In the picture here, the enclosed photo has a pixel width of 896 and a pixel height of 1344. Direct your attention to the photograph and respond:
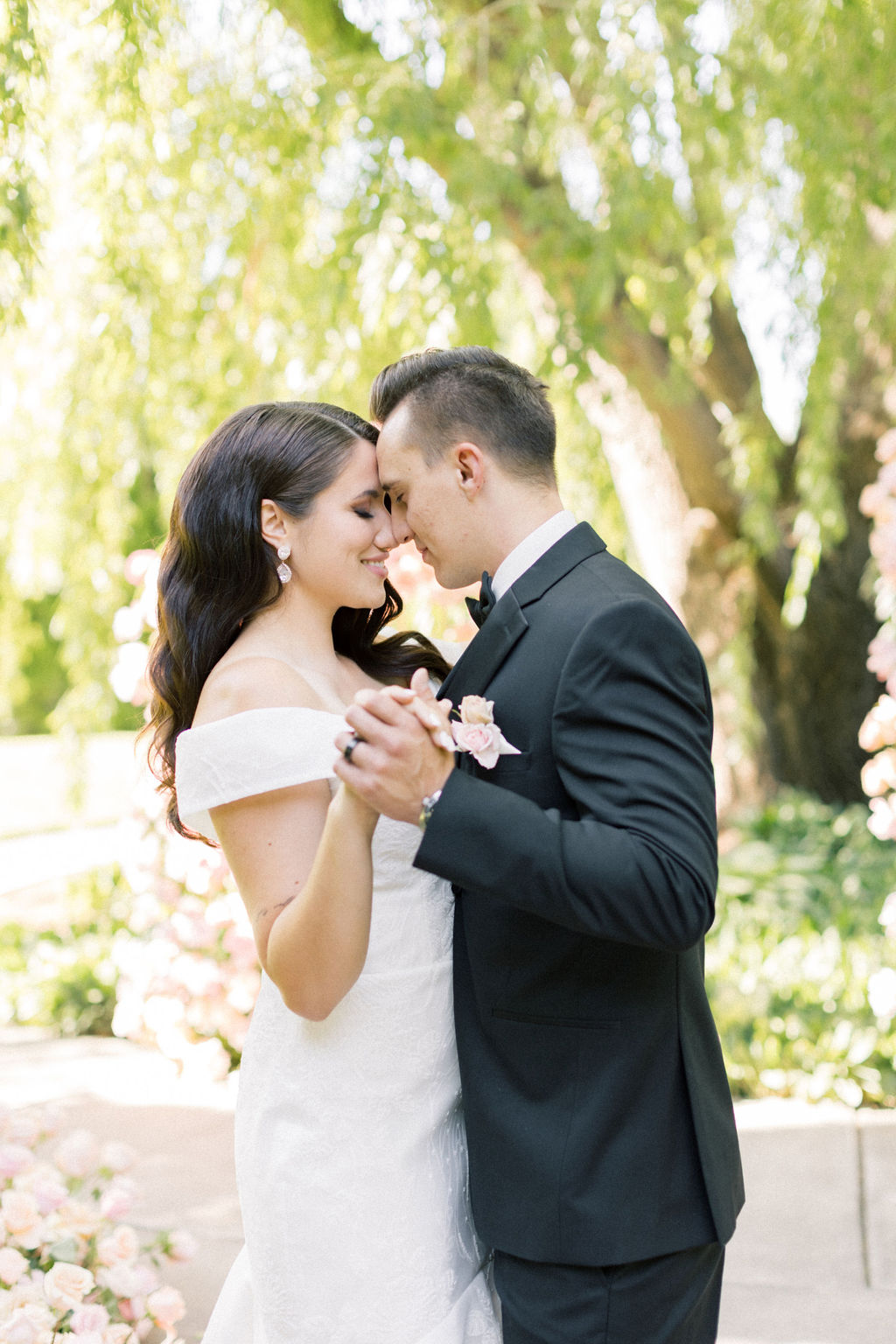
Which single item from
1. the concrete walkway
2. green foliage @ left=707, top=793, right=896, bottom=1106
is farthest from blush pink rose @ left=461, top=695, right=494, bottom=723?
green foliage @ left=707, top=793, right=896, bottom=1106

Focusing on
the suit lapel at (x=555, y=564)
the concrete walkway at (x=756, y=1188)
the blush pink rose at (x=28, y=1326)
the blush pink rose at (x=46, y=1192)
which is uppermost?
the suit lapel at (x=555, y=564)

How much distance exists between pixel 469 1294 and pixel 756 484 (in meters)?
4.33

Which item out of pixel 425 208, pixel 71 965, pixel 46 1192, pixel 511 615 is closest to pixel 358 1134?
pixel 511 615

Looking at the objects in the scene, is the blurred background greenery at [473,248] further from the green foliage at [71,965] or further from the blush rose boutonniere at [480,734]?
the blush rose boutonniere at [480,734]

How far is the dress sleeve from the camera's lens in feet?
5.92

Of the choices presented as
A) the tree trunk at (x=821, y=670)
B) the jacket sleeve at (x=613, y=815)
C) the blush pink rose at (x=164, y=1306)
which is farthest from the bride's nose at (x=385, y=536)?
the tree trunk at (x=821, y=670)

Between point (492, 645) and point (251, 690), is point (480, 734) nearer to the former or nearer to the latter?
point (492, 645)

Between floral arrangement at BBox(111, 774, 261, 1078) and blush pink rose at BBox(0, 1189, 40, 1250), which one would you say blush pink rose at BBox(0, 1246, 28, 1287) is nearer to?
blush pink rose at BBox(0, 1189, 40, 1250)

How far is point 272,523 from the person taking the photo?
209 cm

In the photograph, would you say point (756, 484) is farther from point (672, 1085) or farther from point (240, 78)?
point (672, 1085)

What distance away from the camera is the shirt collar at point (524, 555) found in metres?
1.88

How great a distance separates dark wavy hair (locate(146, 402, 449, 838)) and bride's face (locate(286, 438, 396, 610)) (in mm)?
23

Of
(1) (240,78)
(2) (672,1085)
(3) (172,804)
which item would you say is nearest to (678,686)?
(2) (672,1085)

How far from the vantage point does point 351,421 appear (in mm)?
2172
